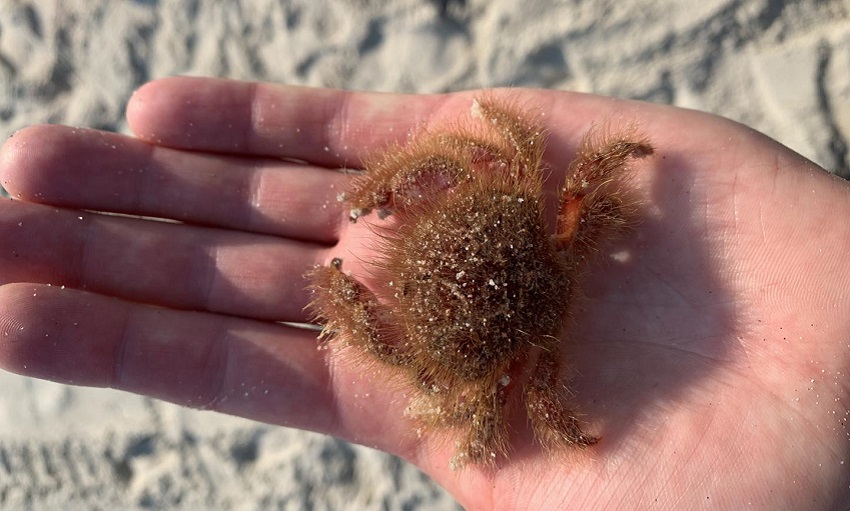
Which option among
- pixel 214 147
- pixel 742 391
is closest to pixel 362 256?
pixel 214 147

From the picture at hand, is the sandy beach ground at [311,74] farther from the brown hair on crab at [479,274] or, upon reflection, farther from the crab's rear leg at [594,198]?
the crab's rear leg at [594,198]

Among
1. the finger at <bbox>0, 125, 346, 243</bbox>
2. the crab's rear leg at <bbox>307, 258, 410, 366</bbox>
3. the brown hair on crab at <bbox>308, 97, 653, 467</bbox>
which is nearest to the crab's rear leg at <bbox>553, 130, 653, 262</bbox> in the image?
the brown hair on crab at <bbox>308, 97, 653, 467</bbox>

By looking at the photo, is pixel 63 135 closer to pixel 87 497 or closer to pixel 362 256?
pixel 362 256

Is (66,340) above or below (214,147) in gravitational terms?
A: below

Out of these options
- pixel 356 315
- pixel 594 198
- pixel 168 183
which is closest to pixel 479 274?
pixel 356 315

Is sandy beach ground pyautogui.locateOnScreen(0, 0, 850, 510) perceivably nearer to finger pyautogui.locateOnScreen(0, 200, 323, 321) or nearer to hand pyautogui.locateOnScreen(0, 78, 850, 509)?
hand pyautogui.locateOnScreen(0, 78, 850, 509)

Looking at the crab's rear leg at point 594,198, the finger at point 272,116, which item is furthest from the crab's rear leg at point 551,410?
the finger at point 272,116
